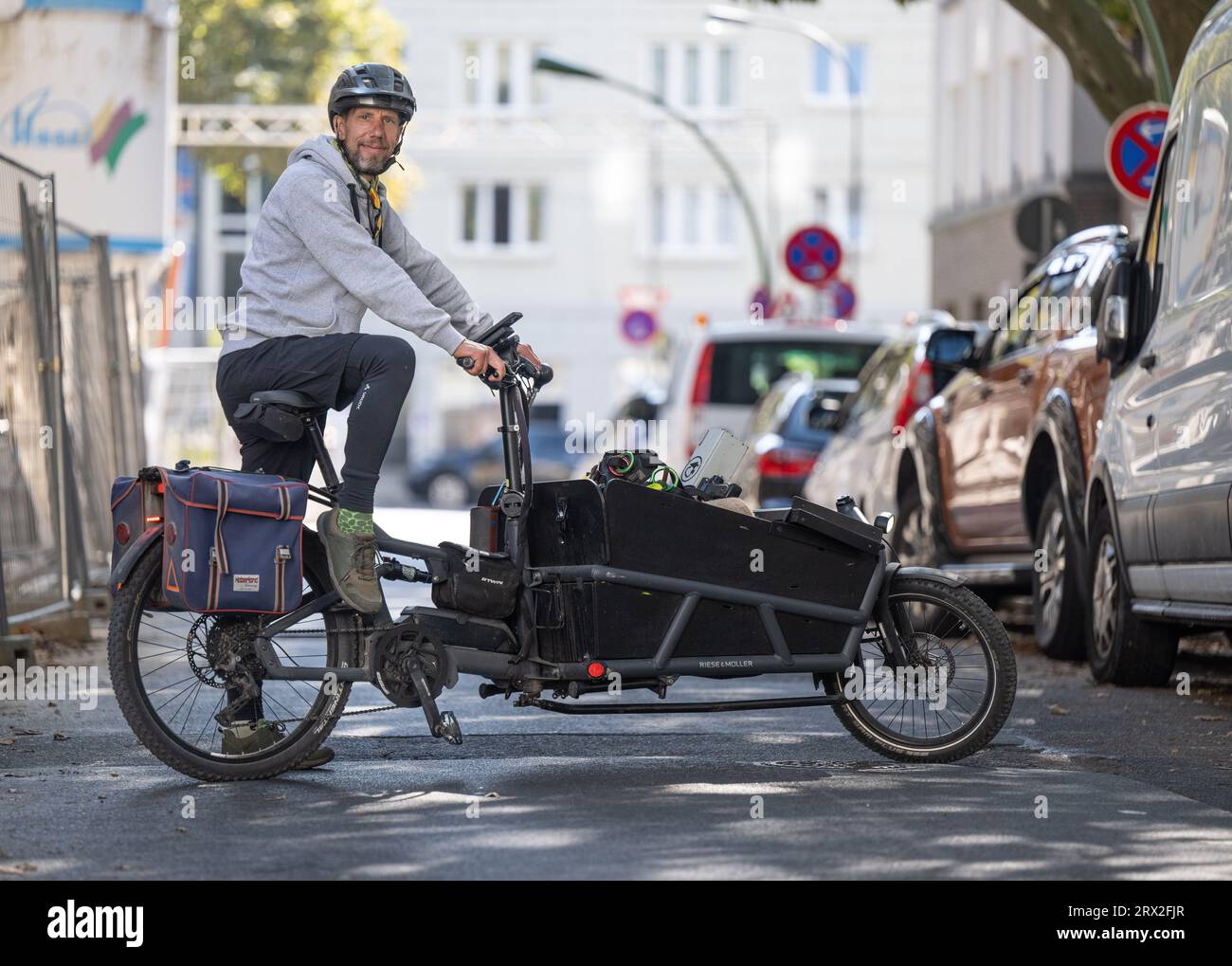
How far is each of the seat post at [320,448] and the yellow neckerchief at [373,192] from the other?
599 millimetres

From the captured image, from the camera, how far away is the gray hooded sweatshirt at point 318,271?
6.77m

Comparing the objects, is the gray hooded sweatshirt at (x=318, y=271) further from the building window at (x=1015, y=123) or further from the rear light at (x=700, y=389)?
the building window at (x=1015, y=123)

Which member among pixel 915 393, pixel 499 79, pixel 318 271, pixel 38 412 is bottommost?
pixel 38 412

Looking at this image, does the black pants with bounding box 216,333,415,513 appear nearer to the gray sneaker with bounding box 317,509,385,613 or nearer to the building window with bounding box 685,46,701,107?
the gray sneaker with bounding box 317,509,385,613

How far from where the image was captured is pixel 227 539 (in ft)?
21.6

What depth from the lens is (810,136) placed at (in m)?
54.8

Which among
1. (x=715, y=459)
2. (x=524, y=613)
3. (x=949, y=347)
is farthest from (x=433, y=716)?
(x=949, y=347)

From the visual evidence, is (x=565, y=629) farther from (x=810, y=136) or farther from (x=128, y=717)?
(x=810, y=136)

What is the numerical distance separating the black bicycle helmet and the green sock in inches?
40.7

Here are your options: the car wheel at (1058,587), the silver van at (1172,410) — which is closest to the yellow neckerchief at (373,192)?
the silver van at (1172,410)

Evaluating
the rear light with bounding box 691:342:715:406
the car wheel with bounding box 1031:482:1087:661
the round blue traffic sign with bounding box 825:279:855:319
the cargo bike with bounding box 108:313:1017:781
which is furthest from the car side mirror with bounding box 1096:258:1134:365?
the round blue traffic sign with bounding box 825:279:855:319

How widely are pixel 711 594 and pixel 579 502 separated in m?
0.48

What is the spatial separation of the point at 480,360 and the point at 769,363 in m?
13.0

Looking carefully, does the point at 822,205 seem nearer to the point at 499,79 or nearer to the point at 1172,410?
the point at 499,79
